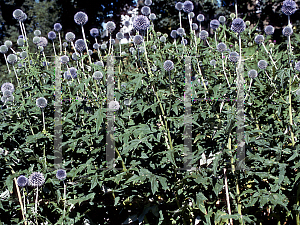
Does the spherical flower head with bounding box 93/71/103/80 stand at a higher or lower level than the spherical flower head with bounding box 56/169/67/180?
higher

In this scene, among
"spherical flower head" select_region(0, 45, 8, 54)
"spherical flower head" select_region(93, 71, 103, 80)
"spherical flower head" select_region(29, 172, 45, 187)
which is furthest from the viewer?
"spherical flower head" select_region(0, 45, 8, 54)

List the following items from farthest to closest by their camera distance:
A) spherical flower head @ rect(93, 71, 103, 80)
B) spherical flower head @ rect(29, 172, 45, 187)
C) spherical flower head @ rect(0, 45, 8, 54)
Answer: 1. spherical flower head @ rect(0, 45, 8, 54)
2. spherical flower head @ rect(93, 71, 103, 80)
3. spherical flower head @ rect(29, 172, 45, 187)

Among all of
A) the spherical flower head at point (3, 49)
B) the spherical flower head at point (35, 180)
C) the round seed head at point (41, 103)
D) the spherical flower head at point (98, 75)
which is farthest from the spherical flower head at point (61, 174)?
the spherical flower head at point (3, 49)

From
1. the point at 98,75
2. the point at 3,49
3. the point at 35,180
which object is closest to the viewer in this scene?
the point at 35,180

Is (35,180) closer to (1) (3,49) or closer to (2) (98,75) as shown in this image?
(2) (98,75)

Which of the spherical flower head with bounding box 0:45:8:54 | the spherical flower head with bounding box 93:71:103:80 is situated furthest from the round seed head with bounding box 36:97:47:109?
the spherical flower head with bounding box 0:45:8:54

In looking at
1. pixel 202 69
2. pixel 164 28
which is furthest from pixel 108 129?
pixel 164 28

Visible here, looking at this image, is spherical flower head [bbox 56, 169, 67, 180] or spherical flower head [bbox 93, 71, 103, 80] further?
spherical flower head [bbox 93, 71, 103, 80]

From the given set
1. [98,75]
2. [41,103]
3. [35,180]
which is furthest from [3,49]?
[35,180]

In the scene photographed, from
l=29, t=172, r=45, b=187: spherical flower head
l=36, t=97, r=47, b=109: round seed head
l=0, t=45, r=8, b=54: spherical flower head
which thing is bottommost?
l=29, t=172, r=45, b=187: spherical flower head

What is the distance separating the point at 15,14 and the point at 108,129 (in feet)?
6.39

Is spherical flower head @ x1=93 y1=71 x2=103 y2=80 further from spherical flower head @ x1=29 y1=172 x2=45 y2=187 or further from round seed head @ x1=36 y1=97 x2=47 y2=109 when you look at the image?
spherical flower head @ x1=29 y1=172 x2=45 y2=187

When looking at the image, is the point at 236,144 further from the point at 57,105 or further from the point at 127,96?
the point at 57,105

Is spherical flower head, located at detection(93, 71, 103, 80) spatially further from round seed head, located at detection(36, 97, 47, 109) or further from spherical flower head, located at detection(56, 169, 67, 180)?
spherical flower head, located at detection(56, 169, 67, 180)
